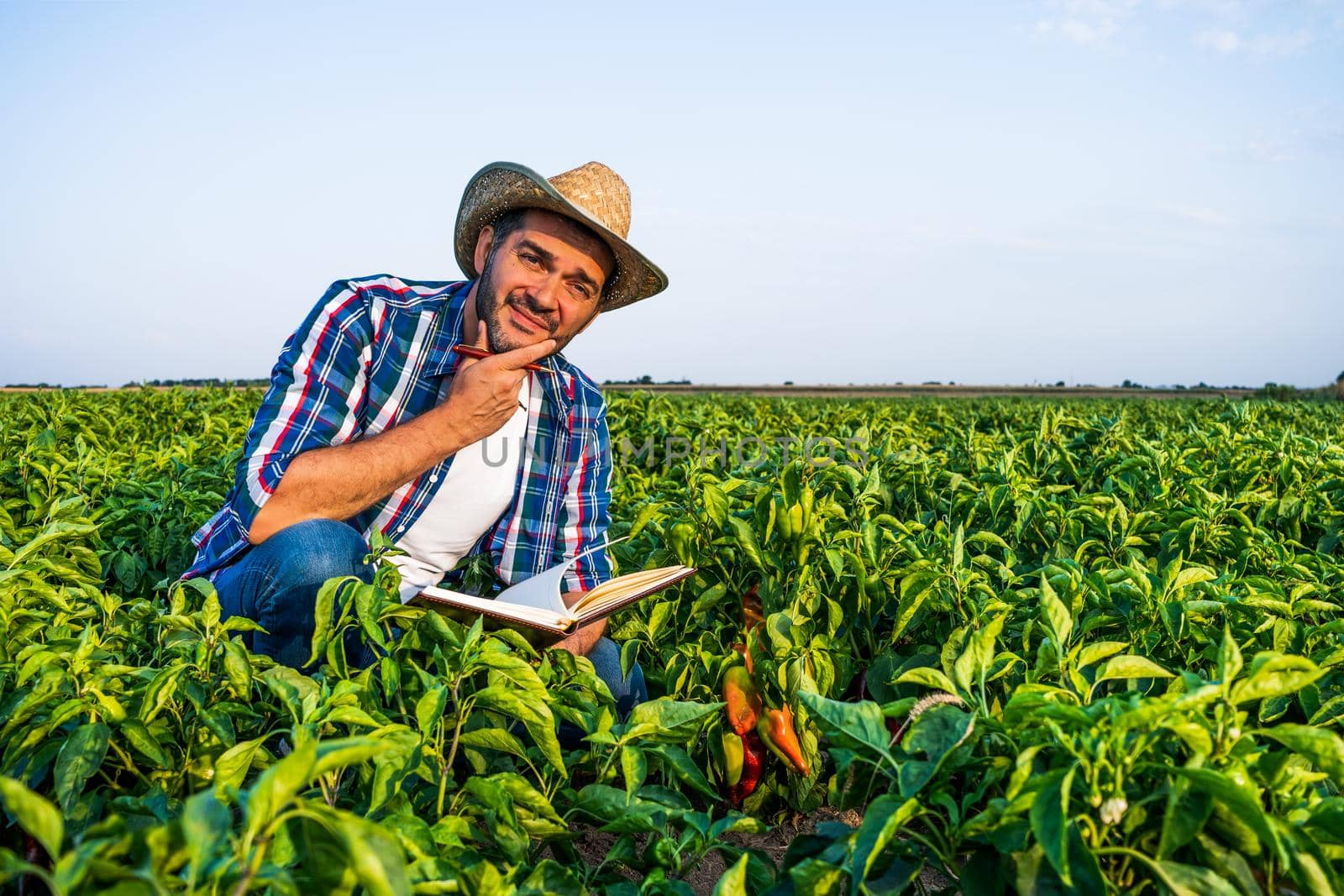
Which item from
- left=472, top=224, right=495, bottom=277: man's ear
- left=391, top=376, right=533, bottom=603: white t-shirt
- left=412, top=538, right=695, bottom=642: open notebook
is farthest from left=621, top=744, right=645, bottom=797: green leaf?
left=472, top=224, right=495, bottom=277: man's ear

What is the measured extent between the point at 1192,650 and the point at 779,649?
2.93ft

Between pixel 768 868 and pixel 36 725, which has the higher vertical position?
pixel 36 725

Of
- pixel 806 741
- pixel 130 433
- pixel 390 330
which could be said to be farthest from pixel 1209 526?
pixel 130 433

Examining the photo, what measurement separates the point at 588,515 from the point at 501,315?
0.75 metres

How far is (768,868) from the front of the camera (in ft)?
5.21

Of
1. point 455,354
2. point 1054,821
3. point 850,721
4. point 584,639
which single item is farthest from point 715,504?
point 1054,821

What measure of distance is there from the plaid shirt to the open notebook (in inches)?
26.5

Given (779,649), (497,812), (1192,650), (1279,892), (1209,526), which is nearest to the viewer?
(1279,892)

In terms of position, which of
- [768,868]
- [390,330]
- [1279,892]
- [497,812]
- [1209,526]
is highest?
[390,330]

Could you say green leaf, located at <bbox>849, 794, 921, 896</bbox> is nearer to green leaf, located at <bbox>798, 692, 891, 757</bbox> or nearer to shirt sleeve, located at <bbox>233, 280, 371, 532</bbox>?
green leaf, located at <bbox>798, 692, 891, 757</bbox>

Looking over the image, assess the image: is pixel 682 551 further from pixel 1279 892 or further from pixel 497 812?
pixel 1279 892

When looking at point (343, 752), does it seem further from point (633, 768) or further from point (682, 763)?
point (682, 763)

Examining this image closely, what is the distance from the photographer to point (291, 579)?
2.35 meters

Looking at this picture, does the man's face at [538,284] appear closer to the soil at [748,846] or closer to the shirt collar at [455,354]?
the shirt collar at [455,354]
